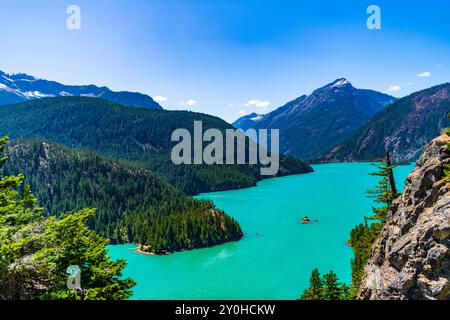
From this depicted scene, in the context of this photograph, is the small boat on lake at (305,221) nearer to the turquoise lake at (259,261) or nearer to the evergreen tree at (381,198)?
the turquoise lake at (259,261)

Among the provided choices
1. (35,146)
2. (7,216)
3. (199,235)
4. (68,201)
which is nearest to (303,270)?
(199,235)

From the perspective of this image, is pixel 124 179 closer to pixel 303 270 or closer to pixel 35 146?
pixel 35 146

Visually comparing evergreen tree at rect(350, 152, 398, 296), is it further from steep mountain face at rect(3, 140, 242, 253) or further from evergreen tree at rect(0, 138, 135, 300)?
steep mountain face at rect(3, 140, 242, 253)

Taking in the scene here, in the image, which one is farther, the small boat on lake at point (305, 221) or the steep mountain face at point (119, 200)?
the small boat on lake at point (305, 221)
